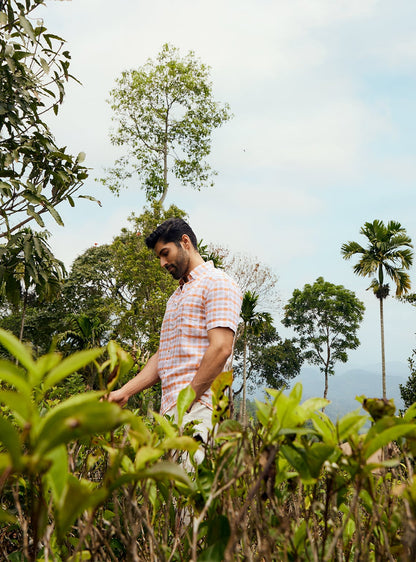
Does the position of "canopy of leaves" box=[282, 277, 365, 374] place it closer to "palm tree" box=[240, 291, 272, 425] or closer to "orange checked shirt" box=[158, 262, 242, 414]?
"palm tree" box=[240, 291, 272, 425]

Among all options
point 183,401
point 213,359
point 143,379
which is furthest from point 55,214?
point 183,401

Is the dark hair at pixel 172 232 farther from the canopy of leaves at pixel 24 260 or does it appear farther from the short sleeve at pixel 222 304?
the canopy of leaves at pixel 24 260

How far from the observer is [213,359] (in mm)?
2016

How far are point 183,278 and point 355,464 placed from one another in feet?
7.06

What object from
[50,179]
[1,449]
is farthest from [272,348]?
[1,449]

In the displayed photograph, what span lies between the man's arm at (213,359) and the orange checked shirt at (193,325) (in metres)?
0.04

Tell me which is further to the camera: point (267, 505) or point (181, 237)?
point (181, 237)

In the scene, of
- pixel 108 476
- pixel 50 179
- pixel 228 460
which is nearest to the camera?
pixel 108 476

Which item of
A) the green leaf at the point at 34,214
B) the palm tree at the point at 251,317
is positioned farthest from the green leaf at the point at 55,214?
the palm tree at the point at 251,317

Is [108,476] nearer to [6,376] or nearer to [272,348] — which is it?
[6,376]

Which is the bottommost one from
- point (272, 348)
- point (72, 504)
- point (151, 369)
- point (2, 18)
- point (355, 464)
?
point (72, 504)

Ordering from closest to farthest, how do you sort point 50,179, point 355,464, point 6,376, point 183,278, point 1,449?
point 6,376 → point 355,464 → point 1,449 → point 183,278 → point 50,179

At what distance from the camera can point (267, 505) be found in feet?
3.06

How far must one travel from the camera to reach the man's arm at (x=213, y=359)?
1.95m
